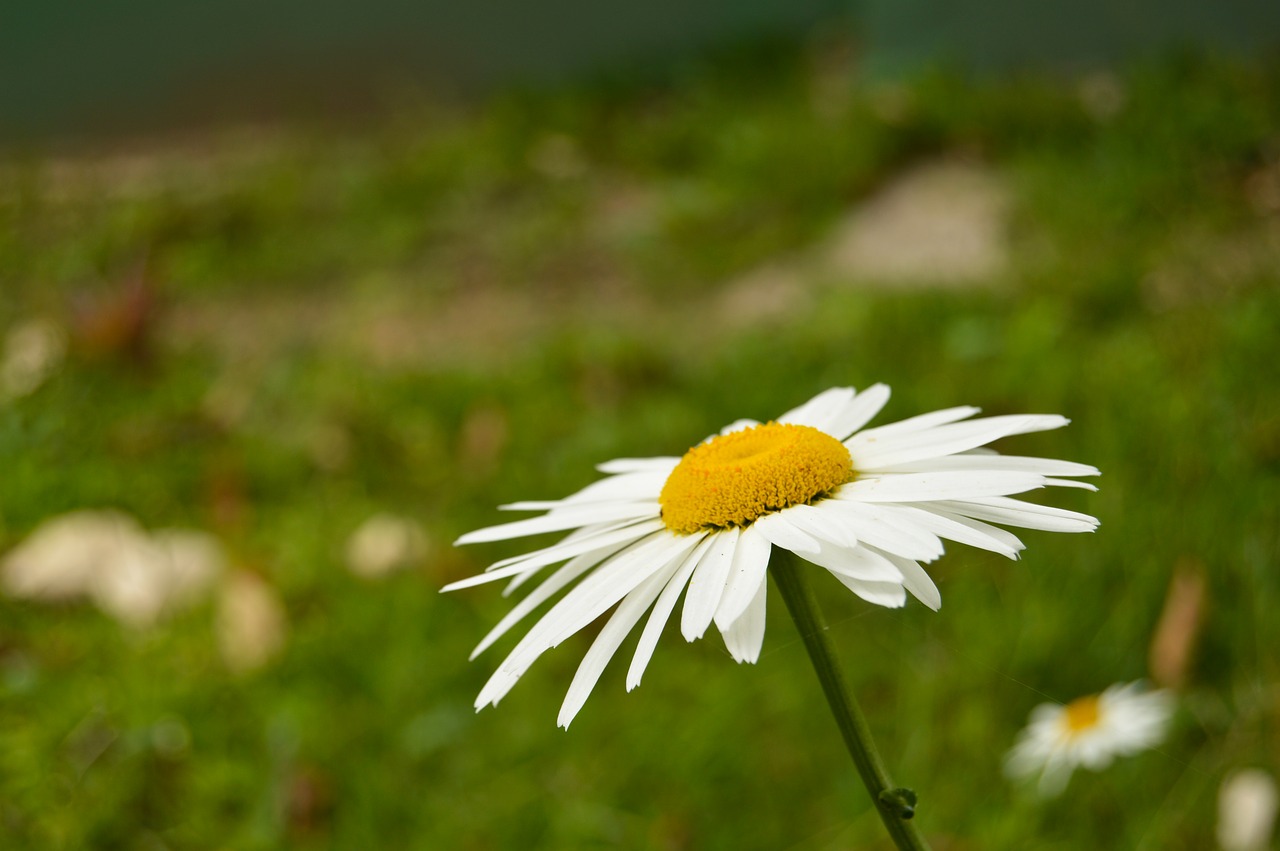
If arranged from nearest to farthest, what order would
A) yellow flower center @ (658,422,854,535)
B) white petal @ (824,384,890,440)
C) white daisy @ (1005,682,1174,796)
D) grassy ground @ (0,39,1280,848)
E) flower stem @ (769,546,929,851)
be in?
flower stem @ (769,546,929,851) → yellow flower center @ (658,422,854,535) → white petal @ (824,384,890,440) → white daisy @ (1005,682,1174,796) → grassy ground @ (0,39,1280,848)

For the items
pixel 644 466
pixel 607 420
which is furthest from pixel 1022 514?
pixel 607 420

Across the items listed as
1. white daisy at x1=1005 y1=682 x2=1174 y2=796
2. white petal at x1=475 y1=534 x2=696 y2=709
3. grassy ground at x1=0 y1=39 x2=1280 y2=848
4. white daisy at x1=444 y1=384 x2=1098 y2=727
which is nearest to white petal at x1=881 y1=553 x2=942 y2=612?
white daisy at x1=444 y1=384 x2=1098 y2=727

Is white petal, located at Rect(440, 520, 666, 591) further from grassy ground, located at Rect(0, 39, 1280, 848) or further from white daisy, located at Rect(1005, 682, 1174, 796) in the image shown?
white daisy, located at Rect(1005, 682, 1174, 796)

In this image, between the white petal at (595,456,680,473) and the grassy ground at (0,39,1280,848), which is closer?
the white petal at (595,456,680,473)

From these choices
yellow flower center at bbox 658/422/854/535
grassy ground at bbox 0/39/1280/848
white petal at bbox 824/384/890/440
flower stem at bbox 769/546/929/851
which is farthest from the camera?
grassy ground at bbox 0/39/1280/848

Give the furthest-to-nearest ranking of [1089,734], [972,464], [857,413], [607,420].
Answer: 1. [607,420]
2. [1089,734]
3. [857,413]
4. [972,464]

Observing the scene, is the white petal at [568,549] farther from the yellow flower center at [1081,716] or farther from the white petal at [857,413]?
the yellow flower center at [1081,716]

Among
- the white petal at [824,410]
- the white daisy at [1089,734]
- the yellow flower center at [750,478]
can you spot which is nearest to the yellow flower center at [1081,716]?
the white daisy at [1089,734]

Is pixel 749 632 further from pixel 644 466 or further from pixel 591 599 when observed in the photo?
pixel 644 466
